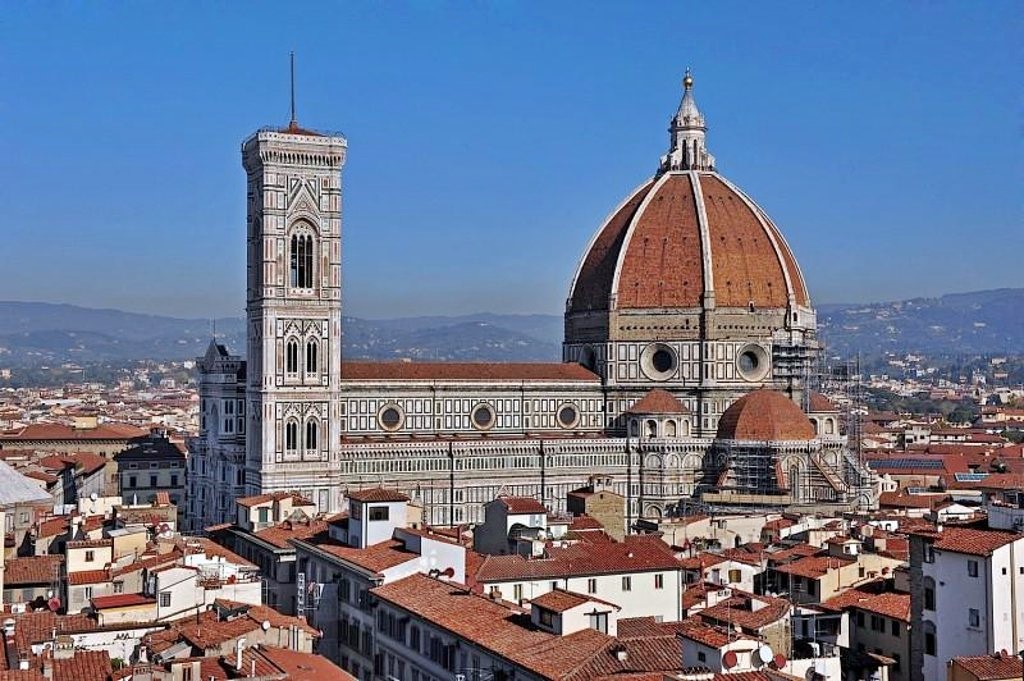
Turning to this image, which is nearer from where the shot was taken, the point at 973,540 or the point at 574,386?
the point at 973,540

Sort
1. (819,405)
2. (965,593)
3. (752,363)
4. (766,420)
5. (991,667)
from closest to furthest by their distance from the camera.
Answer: (991,667), (965,593), (766,420), (819,405), (752,363)

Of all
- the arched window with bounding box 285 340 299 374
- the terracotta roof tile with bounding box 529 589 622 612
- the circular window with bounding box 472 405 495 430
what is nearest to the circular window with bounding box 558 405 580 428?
the circular window with bounding box 472 405 495 430

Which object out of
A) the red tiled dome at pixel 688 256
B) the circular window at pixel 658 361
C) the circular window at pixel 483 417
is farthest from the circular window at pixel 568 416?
the red tiled dome at pixel 688 256

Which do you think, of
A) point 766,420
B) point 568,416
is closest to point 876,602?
point 766,420

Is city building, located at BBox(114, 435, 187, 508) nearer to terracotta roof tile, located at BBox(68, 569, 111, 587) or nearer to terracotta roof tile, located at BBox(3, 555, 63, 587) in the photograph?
terracotta roof tile, located at BBox(3, 555, 63, 587)

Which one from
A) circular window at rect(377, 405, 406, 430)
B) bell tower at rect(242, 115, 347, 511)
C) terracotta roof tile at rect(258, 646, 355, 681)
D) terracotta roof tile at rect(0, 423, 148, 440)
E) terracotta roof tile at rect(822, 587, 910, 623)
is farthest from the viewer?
terracotta roof tile at rect(0, 423, 148, 440)

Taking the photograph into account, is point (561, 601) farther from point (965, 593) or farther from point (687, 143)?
point (687, 143)
